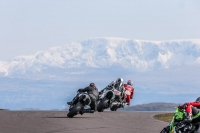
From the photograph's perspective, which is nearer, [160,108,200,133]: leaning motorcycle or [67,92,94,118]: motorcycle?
[160,108,200,133]: leaning motorcycle

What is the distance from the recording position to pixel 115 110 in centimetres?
4662

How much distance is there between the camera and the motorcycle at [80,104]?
121 ft

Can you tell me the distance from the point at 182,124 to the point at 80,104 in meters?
17.3

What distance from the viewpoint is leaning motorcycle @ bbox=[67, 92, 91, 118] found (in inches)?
1447

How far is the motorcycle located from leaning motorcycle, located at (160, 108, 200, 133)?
1624 centimetres

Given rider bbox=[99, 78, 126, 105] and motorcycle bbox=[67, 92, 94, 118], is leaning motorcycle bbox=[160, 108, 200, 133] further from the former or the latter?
rider bbox=[99, 78, 126, 105]

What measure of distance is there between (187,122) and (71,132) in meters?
8.29

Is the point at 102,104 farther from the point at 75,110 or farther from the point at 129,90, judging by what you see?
the point at 75,110

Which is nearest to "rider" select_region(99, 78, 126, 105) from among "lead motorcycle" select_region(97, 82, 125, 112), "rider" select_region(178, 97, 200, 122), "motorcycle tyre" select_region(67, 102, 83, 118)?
"lead motorcycle" select_region(97, 82, 125, 112)

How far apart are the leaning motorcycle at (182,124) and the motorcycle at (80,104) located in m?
16.2

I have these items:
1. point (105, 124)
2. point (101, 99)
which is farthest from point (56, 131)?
point (101, 99)

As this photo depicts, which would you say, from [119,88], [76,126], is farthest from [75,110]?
[119,88]

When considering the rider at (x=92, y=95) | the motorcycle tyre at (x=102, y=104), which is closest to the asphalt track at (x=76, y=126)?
the rider at (x=92, y=95)

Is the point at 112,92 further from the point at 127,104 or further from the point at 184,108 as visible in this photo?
the point at 184,108
